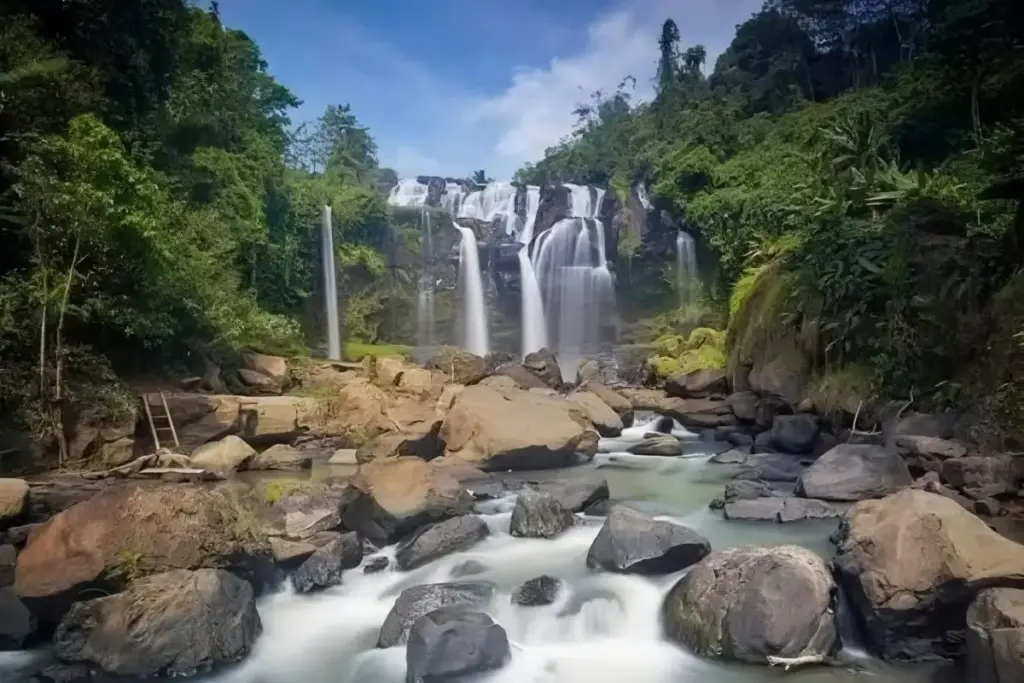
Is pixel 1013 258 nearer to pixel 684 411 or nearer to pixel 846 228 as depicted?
pixel 846 228

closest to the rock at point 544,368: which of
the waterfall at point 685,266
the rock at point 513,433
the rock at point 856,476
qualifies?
the rock at point 513,433

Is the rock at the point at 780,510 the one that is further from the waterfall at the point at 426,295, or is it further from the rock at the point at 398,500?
the waterfall at the point at 426,295

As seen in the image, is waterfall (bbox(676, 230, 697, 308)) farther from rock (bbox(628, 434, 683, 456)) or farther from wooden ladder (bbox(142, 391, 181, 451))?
wooden ladder (bbox(142, 391, 181, 451))

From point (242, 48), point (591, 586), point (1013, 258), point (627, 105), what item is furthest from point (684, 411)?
point (627, 105)

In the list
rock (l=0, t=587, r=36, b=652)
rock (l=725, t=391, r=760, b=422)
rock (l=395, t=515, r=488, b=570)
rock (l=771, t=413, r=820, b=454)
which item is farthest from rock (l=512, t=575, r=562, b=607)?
rock (l=725, t=391, r=760, b=422)

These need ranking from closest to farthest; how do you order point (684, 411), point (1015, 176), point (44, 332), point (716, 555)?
point (716, 555), point (1015, 176), point (44, 332), point (684, 411)

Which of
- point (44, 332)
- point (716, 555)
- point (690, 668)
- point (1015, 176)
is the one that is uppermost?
point (1015, 176)

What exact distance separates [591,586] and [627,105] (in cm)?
3522

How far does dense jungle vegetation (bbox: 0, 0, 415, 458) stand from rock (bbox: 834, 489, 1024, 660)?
1079 centimetres

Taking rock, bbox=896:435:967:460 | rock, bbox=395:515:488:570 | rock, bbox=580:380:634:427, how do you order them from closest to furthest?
1. rock, bbox=395:515:488:570
2. rock, bbox=896:435:967:460
3. rock, bbox=580:380:634:427

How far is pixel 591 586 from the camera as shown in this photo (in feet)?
22.9

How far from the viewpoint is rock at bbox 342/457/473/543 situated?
8.23 m

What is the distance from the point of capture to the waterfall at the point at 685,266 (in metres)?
25.0

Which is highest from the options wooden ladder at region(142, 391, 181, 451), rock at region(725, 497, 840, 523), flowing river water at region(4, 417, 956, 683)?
wooden ladder at region(142, 391, 181, 451)
